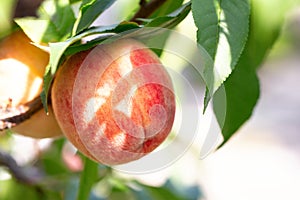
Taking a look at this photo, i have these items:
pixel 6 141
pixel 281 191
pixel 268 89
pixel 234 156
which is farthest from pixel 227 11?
pixel 268 89

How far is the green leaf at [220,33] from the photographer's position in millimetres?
602

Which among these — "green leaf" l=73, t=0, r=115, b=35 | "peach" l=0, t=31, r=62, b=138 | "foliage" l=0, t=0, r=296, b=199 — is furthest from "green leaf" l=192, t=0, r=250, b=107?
"peach" l=0, t=31, r=62, b=138

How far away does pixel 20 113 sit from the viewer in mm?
713

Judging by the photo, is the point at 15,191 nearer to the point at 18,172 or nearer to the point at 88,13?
the point at 18,172

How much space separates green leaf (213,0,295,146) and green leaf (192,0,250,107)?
0.13m

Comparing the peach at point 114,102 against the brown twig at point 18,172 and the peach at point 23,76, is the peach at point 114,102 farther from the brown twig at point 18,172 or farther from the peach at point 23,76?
the brown twig at point 18,172

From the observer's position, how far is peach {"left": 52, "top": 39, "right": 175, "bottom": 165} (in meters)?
0.65

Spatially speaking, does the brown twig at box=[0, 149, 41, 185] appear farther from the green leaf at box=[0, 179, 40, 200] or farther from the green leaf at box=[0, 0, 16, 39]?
the green leaf at box=[0, 0, 16, 39]

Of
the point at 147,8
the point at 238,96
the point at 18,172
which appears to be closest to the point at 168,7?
the point at 147,8

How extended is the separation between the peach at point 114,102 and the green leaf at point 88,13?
0.08 feet

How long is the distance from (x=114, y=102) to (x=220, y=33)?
0.12 meters

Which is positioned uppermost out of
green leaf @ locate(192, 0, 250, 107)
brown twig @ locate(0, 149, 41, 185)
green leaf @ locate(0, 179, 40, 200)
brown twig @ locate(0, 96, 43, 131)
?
green leaf @ locate(192, 0, 250, 107)

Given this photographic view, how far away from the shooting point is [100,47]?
26.2 inches

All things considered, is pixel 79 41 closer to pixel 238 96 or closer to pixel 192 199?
pixel 238 96
